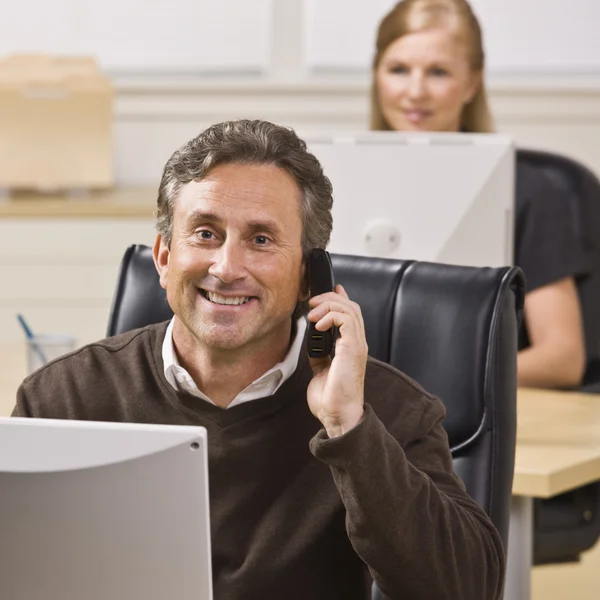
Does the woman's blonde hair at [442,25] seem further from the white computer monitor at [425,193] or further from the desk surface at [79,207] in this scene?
the desk surface at [79,207]

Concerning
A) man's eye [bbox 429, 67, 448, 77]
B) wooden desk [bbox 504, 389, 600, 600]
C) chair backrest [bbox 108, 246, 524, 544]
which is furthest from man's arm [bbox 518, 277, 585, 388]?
chair backrest [bbox 108, 246, 524, 544]

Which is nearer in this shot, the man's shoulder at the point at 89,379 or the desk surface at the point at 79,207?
the man's shoulder at the point at 89,379

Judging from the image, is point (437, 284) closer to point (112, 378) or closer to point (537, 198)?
point (112, 378)

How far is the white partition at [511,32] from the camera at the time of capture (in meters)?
A: 4.13

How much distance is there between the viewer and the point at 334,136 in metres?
2.27

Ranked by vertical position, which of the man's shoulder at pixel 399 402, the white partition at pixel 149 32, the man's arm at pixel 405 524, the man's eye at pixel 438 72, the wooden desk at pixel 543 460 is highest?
the white partition at pixel 149 32

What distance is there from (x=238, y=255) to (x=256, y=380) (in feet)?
0.51

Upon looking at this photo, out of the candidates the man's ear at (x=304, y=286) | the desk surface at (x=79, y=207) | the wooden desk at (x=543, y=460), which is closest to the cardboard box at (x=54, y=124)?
the desk surface at (x=79, y=207)

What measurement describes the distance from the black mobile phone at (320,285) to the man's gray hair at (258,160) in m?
0.04

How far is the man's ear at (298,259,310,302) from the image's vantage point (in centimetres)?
157

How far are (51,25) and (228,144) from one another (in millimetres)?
2871

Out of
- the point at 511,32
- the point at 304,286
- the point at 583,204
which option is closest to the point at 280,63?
the point at 511,32

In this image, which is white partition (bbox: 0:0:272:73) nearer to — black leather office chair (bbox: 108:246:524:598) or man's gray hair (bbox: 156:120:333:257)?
black leather office chair (bbox: 108:246:524:598)

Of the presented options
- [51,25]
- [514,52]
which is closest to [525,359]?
[514,52]
